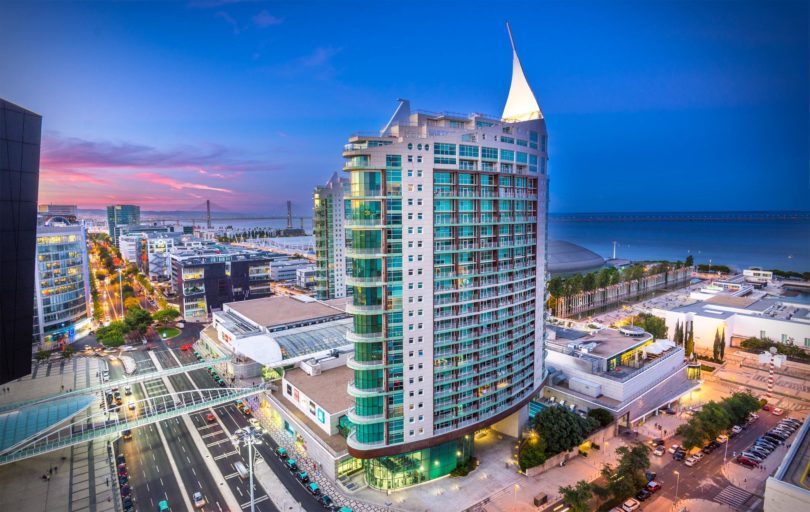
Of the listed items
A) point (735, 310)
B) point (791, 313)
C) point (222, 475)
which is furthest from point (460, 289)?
point (791, 313)

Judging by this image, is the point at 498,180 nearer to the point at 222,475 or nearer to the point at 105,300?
the point at 222,475

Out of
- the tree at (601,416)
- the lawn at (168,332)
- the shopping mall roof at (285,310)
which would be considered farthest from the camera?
the lawn at (168,332)

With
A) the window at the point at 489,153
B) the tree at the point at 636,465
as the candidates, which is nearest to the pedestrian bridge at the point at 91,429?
the window at the point at 489,153

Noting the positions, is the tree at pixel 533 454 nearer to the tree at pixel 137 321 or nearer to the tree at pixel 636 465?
the tree at pixel 636 465

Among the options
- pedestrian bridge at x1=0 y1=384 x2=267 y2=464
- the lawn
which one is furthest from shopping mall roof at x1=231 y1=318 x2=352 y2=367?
the lawn

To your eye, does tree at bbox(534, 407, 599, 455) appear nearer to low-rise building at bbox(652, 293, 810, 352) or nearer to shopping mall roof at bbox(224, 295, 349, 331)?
shopping mall roof at bbox(224, 295, 349, 331)

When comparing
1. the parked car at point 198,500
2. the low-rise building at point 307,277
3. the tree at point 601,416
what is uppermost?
the low-rise building at point 307,277
